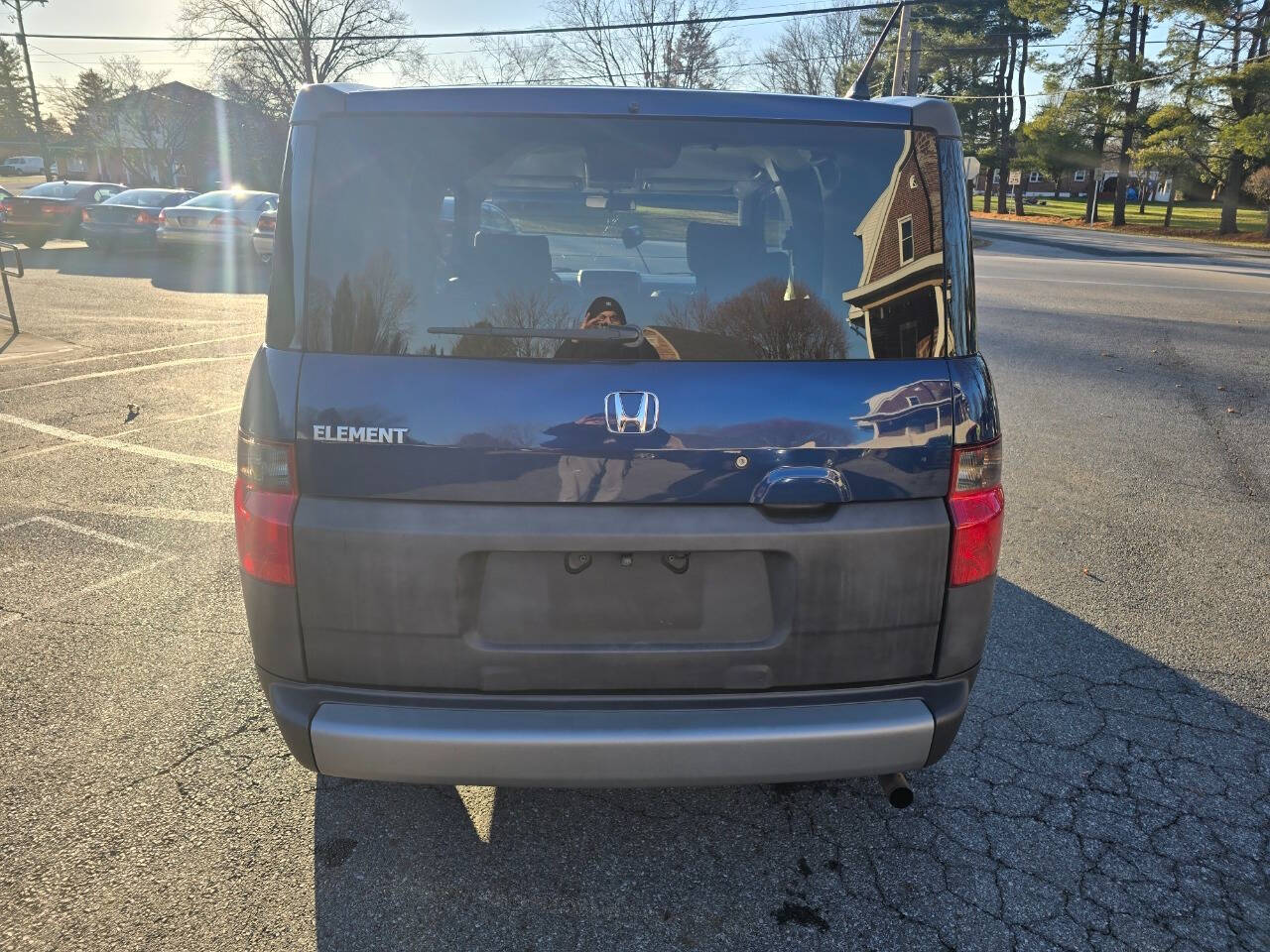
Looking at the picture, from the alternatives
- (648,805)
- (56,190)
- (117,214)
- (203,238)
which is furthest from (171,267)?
(648,805)

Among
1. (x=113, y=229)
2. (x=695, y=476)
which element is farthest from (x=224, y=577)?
(x=113, y=229)

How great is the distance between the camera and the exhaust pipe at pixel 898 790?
2502mm

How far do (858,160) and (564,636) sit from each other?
1.40 m

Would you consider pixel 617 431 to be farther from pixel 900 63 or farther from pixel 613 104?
pixel 900 63

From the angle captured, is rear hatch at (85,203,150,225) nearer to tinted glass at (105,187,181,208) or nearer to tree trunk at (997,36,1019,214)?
tinted glass at (105,187,181,208)

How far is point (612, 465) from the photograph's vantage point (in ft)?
6.68

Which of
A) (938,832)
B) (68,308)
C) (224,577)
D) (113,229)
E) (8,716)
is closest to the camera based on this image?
(938,832)

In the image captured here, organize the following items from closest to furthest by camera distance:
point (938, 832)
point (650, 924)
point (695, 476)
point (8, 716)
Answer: point (695, 476)
point (650, 924)
point (938, 832)
point (8, 716)

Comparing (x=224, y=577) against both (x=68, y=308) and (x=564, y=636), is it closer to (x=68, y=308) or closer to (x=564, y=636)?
(x=564, y=636)

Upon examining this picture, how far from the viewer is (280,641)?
214 cm

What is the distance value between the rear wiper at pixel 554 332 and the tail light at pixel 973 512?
34.6 inches

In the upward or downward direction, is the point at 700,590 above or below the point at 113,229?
below

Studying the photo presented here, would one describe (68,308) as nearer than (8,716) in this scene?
No

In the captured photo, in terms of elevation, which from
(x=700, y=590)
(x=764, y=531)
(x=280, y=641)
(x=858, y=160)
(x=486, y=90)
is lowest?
(x=280, y=641)
